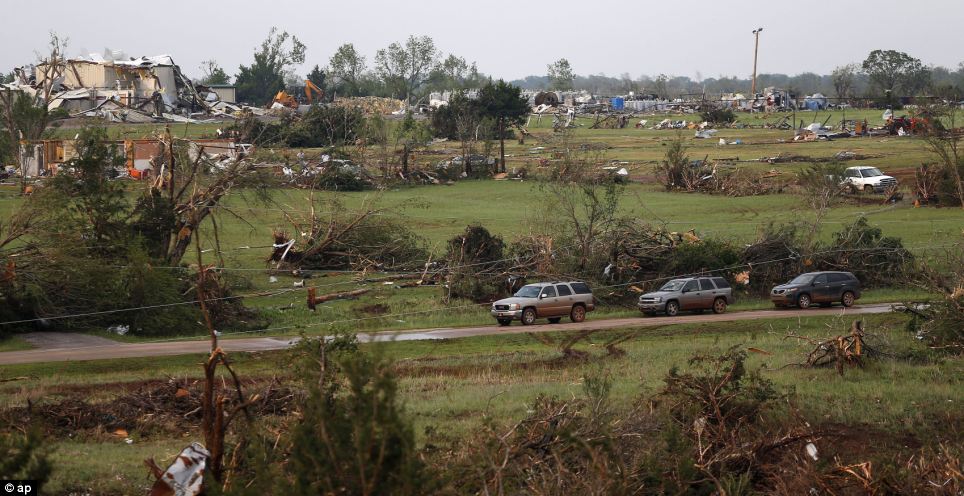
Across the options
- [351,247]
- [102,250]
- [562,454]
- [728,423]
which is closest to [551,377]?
[728,423]

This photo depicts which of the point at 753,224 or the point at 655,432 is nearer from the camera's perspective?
the point at 655,432

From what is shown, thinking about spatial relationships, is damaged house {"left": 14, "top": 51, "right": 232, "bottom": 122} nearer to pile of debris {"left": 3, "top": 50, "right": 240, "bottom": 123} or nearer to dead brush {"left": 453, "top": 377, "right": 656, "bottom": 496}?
pile of debris {"left": 3, "top": 50, "right": 240, "bottom": 123}

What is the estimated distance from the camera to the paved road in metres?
27.3

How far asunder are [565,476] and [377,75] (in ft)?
610

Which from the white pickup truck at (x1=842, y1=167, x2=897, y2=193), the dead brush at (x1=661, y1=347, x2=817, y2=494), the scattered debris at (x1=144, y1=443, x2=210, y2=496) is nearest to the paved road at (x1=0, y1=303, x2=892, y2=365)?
the dead brush at (x1=661, y1=347, x2=817, y2=494)

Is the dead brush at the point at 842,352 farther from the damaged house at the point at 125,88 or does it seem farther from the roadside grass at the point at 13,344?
the damaged house at the point at 125,88

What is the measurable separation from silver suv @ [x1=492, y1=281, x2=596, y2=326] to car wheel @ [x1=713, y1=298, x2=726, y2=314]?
427cm

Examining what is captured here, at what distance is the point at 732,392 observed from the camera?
17.2 m

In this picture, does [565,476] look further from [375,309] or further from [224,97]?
[224,97]

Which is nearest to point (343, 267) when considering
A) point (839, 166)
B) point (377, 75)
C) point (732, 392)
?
point (839, 166)

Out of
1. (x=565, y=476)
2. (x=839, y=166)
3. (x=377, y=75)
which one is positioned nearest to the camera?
(x=565, y=476)

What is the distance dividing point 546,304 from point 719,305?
6.22m

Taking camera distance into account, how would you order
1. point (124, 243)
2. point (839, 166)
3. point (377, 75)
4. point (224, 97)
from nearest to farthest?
point (124, 243), point (839, 166), point (224, 97), point (377, 75)

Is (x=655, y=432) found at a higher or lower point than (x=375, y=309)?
higher
